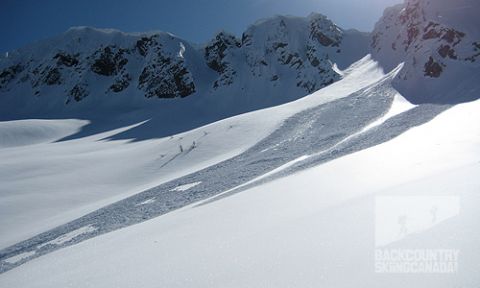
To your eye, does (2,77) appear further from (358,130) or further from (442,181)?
(442,181)

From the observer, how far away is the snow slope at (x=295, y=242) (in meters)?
2.78

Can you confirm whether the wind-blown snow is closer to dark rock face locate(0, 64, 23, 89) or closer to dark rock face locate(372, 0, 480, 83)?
A: dark rock face locate(372, 0, 480, 83)

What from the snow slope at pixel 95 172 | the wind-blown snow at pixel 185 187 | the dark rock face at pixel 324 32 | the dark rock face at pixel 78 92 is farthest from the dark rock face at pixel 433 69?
the dark rock face at pixel 78 92

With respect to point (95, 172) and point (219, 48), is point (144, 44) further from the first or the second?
point (95, 172)

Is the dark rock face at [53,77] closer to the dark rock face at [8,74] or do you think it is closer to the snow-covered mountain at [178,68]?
the snow-covered mountain at [178,68]

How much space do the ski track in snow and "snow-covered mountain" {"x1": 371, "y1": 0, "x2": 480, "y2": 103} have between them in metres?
2.78

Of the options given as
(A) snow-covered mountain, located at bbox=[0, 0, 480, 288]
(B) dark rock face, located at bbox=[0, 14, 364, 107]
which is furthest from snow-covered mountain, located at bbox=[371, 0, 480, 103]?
(B) dark rock face, located at bbox=[0, 14, 364, 107]

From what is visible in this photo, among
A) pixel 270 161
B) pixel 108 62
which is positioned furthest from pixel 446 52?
pixel 108 62

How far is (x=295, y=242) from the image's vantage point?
3.57m

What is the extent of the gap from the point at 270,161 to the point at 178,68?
181 feet

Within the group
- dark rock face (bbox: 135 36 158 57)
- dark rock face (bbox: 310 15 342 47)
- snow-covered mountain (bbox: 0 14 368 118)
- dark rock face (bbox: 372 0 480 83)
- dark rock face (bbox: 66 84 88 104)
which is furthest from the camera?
dark rock face (bbox: 135 36 158 57)

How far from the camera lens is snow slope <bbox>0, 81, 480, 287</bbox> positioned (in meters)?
2.78

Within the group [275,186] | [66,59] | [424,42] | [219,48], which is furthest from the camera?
[66,59]

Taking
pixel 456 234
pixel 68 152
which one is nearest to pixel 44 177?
pixel 68 152
